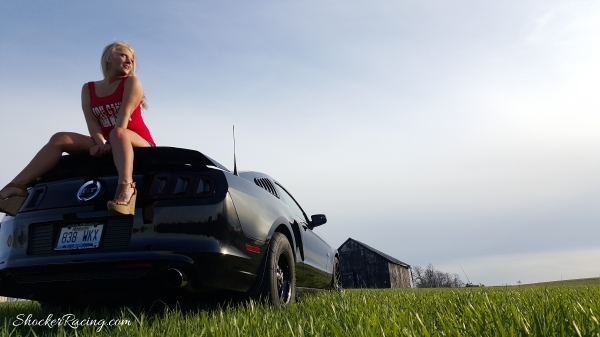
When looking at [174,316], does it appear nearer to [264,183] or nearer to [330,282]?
[264,183]

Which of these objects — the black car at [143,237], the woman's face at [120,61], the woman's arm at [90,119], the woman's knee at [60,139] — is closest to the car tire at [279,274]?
the black car at [143,237]

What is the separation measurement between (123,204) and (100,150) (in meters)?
0.61

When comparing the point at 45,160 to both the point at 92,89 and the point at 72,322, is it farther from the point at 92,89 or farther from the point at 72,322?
the point at 72,322

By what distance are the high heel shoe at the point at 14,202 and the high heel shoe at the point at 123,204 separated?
947 millimetres

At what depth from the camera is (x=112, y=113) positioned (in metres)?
3.59

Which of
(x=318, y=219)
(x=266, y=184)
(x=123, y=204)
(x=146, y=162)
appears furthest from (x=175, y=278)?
(x=318, y=219)

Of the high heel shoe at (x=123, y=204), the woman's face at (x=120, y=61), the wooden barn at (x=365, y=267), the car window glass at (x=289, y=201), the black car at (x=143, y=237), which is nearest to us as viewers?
the high heel shoe at (x=123, y=204)

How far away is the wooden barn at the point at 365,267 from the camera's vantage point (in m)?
45.5

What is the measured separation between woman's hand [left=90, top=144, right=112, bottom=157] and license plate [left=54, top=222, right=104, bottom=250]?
50cm

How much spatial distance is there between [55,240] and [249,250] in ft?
4.37

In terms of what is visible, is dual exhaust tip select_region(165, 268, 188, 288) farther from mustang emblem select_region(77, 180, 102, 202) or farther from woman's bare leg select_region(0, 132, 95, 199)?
woman's bare leg select_region(0, 132, 95, 199)

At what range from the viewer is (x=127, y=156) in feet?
10.1

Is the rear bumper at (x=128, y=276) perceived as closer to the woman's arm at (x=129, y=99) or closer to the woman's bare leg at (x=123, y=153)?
the woman's bare leg at (x=123, y=153)

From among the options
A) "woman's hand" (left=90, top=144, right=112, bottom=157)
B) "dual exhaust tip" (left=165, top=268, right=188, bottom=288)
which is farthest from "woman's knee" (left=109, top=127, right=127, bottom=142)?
"dual exhaust tip" (left=165, top=268, right=188, bottom=288)
